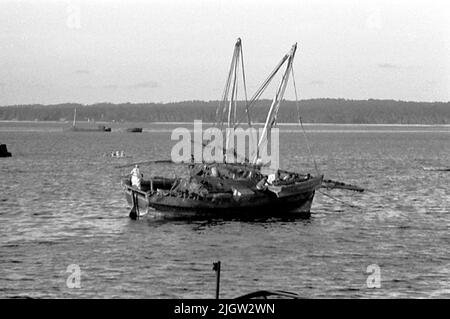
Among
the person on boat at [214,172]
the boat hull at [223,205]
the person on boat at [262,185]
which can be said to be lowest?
the boat hull at [223,205]

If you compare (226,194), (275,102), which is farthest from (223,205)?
(275,102)

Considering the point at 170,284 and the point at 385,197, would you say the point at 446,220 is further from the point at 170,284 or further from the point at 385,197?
the point at 170,284

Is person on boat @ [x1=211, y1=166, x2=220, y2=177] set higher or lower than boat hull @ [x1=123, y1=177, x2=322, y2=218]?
higher

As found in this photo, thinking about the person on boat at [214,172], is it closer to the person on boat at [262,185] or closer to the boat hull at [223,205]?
the person on boat at [262,185]

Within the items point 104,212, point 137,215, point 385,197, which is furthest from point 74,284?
point 385,197

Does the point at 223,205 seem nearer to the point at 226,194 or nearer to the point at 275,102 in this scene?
the point at 226,194

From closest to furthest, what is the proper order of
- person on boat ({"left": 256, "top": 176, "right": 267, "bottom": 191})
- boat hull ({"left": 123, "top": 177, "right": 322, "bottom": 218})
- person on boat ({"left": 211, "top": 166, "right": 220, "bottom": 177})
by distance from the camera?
boat hull ({"left": 123, "top": 177, "right": 322, "bottom": 218}) → person on boat ({"left": 256, "top": 176, "right": 267, "bottom": 191}) → person on boat ({"left": 211, "top": 166, "right": 220, "bottom": 177})

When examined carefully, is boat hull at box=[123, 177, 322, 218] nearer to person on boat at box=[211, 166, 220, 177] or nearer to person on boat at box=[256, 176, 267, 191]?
person on boat at box=[256, 176, 267, 191]

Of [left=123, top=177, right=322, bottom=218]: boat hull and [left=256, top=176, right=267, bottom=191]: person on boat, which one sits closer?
[left=123, top=177, right=322, bottom=218]: boat hull

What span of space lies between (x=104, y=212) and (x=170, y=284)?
89.1 ft

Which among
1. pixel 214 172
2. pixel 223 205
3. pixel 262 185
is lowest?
pixel 223 205

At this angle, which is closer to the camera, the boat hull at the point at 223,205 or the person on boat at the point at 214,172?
the boat hull at the point at 223,205

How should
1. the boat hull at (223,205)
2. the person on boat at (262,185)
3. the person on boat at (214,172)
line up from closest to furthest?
the boat hull at (223,205) → the person on boat at (262,185) → the person on boat at (214,172)
